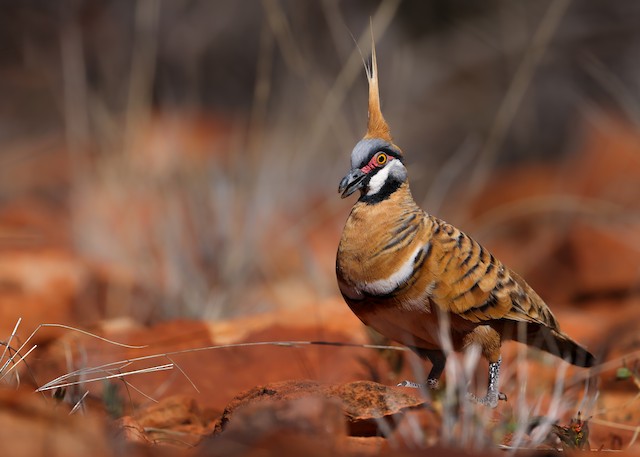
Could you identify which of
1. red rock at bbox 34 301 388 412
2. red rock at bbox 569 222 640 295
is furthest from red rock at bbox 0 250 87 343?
red rock at bbox 569 222 640 295

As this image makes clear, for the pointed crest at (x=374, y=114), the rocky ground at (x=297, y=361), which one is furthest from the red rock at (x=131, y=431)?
the pointed crest at (x=374, y=114)

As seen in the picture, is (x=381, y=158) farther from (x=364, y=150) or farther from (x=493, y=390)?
(x=493, y=390)

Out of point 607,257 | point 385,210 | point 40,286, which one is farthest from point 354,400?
point 607,257

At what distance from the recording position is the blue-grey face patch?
4449mm

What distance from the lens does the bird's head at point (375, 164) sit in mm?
4453

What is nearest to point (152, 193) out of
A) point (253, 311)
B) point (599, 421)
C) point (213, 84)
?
point (253, 311)

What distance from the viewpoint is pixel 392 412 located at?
3553 mm

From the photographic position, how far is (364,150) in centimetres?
446

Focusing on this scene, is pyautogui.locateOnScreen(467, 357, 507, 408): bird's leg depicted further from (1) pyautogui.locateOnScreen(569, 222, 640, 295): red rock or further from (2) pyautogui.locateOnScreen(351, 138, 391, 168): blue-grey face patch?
(1) pyautogui.locateOnScreen(569, 222, 640, 295): red rock

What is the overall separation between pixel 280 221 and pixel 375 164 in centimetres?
517

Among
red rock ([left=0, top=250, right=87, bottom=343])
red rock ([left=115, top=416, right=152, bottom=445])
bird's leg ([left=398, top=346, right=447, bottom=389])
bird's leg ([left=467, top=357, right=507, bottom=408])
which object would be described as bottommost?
red rock ([left=115, top=416, right=152, bottom=445])

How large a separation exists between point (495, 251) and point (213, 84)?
8.42 meters

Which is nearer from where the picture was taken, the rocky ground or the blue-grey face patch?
the rocky ground

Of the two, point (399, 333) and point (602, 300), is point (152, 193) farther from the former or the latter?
point (399, 333)
